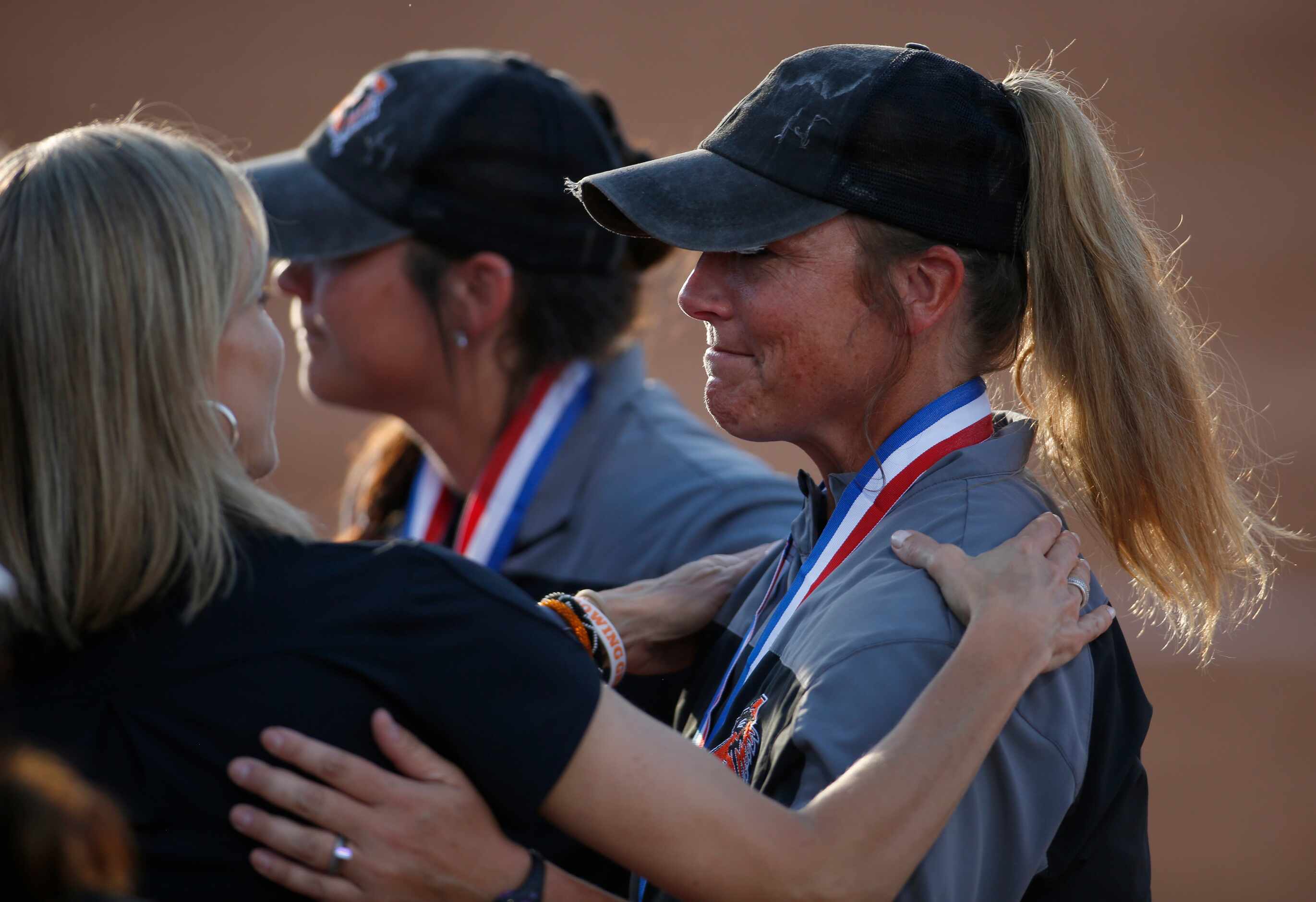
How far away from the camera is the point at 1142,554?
6.81ft

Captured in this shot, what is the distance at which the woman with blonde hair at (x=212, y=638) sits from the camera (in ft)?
4.74

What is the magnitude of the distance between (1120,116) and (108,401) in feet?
22.2

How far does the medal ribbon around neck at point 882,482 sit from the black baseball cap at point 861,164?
10.3 inches

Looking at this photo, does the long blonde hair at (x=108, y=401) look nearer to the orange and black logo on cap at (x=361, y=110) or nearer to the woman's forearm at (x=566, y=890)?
the woman's forearm at (x=566, y=890)

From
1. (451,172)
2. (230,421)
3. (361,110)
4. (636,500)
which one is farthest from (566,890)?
(361,110)

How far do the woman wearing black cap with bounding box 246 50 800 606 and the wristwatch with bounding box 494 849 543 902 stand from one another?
4.82 feet

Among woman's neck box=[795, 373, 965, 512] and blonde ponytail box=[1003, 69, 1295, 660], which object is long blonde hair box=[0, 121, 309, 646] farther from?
blonde ponytail box=[1003, 69, 1295, 660]

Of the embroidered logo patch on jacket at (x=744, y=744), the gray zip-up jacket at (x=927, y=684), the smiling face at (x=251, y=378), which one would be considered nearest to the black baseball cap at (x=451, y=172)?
the smiling face at (x=251, y=378)

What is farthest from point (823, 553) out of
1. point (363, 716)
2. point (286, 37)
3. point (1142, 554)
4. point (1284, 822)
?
point (286, 37)

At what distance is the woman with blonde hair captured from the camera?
56.9 inches

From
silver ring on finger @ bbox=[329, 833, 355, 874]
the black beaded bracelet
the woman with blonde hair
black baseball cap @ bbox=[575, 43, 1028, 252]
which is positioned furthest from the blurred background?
silver ring on finger @ bbox=[329, 833, 355, 874]

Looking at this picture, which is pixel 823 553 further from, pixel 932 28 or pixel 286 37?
pixel 286 37

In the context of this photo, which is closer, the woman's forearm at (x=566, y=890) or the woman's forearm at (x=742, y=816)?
the woman's forearm at (x=742, y=816)

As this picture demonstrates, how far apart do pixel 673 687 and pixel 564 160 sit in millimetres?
1476
